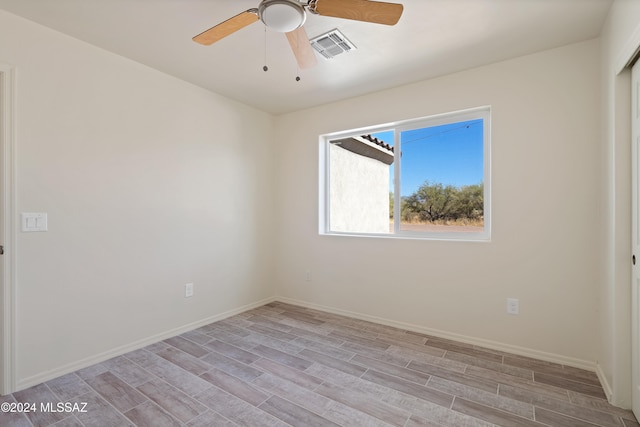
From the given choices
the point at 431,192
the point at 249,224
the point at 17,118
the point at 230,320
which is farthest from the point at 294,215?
the point at 17,118

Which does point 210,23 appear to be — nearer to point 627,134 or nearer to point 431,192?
point 431,192

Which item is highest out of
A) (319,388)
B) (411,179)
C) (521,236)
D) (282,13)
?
(282,13)

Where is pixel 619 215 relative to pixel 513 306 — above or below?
above

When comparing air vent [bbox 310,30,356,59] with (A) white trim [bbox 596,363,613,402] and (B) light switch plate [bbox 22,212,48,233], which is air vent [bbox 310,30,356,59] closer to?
(B) light switch plate [bbox 22,212,48,233]

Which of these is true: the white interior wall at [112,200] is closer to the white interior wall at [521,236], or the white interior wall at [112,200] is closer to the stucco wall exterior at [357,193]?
the stucco wall exterior at [357,193]

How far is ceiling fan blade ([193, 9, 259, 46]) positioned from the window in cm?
203

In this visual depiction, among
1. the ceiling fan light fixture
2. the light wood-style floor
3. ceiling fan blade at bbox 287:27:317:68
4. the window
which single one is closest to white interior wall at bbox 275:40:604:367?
the window

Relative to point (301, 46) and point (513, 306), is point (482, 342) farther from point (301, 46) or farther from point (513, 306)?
point (301, 46)

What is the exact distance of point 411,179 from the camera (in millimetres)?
3297

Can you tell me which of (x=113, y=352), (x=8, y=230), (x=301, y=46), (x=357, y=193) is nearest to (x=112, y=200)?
(x=8, y=230)

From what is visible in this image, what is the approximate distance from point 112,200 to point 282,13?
2.05 meters

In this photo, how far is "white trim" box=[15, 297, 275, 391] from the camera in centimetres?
214

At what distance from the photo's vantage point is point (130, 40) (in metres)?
2.37

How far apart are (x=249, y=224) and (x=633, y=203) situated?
11.3 feet
